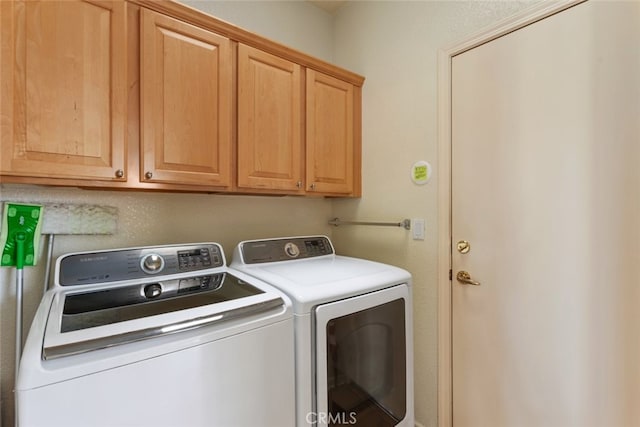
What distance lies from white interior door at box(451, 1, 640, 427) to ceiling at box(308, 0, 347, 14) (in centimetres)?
111

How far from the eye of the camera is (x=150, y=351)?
0.80 metres

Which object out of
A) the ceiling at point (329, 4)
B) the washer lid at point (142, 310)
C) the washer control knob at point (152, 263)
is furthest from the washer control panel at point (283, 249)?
the ceiling at point (329, 4)

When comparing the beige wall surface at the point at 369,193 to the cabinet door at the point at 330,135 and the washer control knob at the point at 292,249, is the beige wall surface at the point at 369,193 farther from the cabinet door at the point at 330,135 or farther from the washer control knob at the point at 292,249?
the washer control knob at the point at 292,249

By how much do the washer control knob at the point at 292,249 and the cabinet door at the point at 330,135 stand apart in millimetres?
342

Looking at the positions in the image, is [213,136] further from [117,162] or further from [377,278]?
[377,278]

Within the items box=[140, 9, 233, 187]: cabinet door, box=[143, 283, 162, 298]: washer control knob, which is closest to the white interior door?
box=[140, 9, 233, 187]: cabinet door

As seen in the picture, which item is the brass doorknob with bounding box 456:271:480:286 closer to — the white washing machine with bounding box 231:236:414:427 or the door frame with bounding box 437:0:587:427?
the door frame with bounding box 437:0:587:427

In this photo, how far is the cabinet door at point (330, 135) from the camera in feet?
5.80

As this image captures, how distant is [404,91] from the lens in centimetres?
179

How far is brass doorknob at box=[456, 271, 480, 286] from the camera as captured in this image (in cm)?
152

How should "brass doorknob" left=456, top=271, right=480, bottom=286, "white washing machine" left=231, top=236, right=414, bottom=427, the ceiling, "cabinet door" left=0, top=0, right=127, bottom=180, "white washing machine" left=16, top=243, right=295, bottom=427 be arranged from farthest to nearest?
the ceiling, "brass doorknob" left=456, top=271, right=480, bottom=286, "white washing machine" left=231, top=236, right=414, bottom=427, "cabinet door" left=0, top=0, right=127, bottom=180, "white washing machine" left=16, top=243, right=295, bottom=427

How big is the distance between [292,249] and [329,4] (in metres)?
1.78
